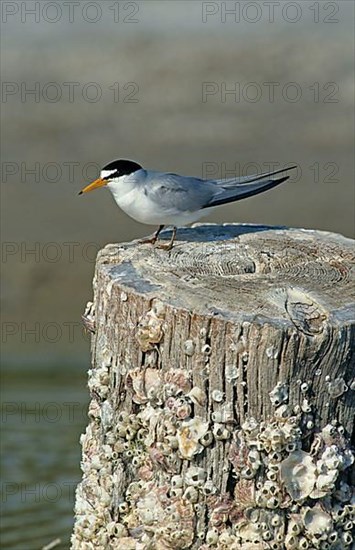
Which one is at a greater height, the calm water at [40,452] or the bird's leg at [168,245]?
the bird's leg at [168,245]

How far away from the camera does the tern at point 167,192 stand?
18.0 feet

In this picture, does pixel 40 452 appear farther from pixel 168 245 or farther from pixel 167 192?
pixel 168 245

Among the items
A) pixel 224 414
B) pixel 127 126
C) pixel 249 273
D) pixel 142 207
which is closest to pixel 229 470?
pixel 224 414

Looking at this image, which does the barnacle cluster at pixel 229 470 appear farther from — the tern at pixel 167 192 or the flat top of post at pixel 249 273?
the tern at pixel 167 192

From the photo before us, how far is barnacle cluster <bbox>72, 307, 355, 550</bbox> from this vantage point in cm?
414

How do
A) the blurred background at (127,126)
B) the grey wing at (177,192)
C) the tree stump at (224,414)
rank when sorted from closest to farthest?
the tree stump at (224,414), the grey wing at (177,192), the blurred background at (127,126)

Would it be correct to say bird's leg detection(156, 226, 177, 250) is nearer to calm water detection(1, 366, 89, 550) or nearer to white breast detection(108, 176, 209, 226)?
white breast detection(108, 176, 209, 226)

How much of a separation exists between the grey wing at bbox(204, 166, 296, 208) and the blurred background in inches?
156

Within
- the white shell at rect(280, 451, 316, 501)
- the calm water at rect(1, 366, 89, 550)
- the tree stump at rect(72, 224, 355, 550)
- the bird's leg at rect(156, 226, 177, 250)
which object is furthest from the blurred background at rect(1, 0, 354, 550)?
the white shell at rect(280, 451, 316, 501)

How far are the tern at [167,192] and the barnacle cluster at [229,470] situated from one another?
50.2 inches

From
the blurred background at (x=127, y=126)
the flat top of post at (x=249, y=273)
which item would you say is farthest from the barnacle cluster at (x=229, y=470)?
the blurred background at (x=127, y=126)

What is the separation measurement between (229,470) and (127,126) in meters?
11.2

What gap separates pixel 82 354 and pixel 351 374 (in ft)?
21.4

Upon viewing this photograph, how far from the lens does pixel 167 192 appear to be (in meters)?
5.51
